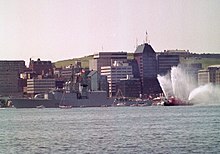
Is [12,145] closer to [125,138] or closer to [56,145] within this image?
[56,145]

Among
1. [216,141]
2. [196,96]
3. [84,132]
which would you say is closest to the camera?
[216,141]

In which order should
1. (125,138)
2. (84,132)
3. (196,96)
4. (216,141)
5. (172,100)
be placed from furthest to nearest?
(196,96) < (172,100) < (84,132) < (125,138) < (216,141)

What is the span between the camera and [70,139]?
58.2 m

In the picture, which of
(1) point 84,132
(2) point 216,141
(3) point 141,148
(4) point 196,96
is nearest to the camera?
(3) point 141,148

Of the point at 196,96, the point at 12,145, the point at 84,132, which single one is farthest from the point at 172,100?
the point at 12,145

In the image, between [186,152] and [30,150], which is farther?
[30,150]

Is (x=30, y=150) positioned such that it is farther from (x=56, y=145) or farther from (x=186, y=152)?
(x=186, y=152)

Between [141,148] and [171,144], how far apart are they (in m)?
2.91

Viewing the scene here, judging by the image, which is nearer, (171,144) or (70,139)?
(171,144)

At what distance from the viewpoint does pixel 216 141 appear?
52.6 m

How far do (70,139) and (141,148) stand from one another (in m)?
10.6

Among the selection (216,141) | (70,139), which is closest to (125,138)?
(70,139)

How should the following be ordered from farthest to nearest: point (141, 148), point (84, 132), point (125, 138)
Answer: point (84, 132) < point (125, 138) < point (141, 148)

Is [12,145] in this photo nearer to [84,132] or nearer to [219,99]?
[84,132]
